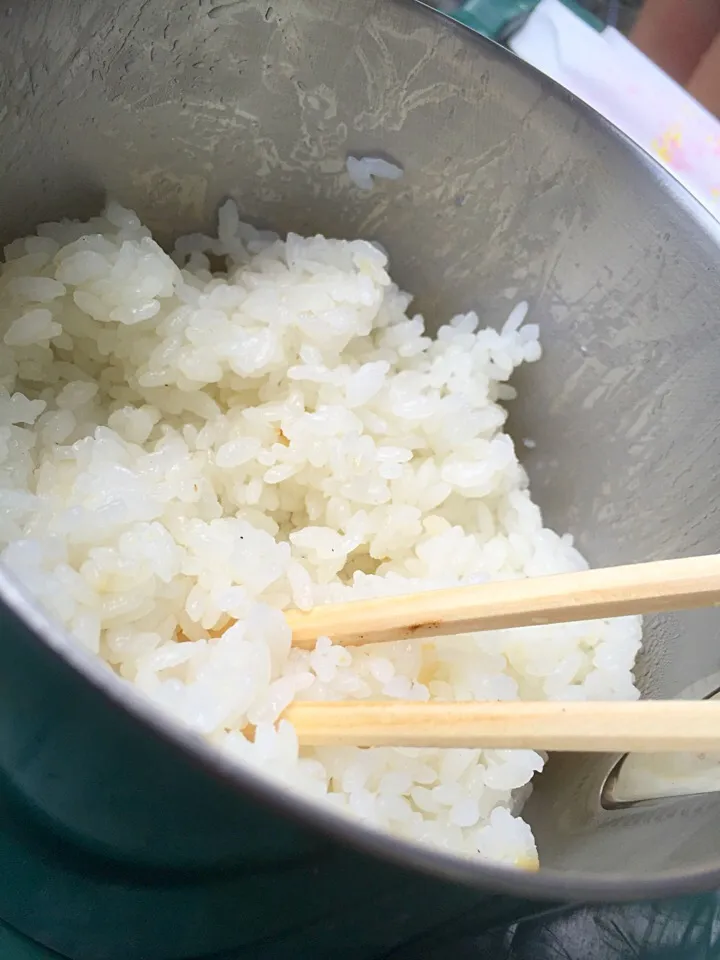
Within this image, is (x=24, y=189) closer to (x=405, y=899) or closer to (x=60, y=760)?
(x=60, y=760)

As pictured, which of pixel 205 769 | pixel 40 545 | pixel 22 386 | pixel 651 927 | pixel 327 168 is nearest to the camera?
pixel 205 769

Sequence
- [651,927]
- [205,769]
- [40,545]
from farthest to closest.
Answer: [651,927], [40,545], [205,769]

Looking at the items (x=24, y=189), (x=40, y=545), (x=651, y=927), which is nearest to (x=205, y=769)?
(x=40, y=545)

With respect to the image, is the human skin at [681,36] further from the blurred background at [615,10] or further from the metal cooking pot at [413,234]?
the metal cooking pot at [413,234]

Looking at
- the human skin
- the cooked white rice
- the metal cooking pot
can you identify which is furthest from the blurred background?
the cooked white rice

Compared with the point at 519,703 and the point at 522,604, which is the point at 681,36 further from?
the point at 519,703

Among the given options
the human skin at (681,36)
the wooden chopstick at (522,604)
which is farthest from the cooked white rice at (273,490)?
the human skin at (681,36)

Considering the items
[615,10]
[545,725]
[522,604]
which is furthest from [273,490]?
[615,10]

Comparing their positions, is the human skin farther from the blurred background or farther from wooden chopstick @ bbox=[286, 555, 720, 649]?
wooden chopstick @ bbox=[286, 555, 720, 649]
